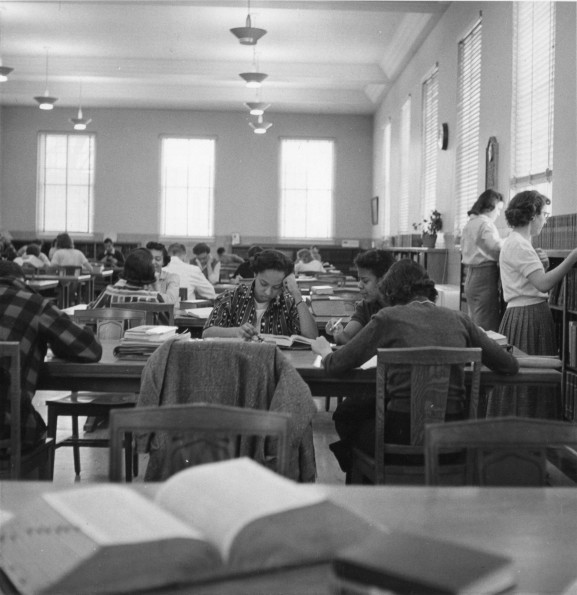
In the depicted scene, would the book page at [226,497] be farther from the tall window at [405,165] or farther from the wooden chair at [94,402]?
the tall window at [405,165]

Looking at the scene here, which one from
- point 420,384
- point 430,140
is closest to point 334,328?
point 420,384

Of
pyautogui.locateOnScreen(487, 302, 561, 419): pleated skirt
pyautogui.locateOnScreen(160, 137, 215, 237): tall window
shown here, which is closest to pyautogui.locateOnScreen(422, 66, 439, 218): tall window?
pyautogui.locateOnScreen(487, 302, 561, 419): pleated skirt

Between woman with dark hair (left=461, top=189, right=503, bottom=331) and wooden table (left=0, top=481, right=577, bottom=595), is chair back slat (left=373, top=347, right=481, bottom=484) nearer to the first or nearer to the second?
wooden table (left=0, top=481, right=577, bottom=595)

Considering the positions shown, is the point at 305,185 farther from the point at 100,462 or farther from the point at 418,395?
the point at 418,395

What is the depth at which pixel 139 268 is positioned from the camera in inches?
210

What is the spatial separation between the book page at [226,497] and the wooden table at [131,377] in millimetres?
2099

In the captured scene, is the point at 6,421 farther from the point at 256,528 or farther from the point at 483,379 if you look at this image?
the point at 256,528

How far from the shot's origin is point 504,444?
6.10ft

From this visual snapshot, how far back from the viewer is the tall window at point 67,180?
18891 millimetres

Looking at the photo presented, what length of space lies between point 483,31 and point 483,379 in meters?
6.34

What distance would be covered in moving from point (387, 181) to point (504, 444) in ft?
48.8

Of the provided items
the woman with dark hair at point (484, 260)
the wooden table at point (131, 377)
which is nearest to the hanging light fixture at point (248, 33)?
the woman with dark hair at point (484, 260)

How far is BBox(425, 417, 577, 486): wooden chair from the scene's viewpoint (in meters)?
1.83

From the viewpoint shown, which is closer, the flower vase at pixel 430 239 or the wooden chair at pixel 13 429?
the wooden chair at pixel 13 429
